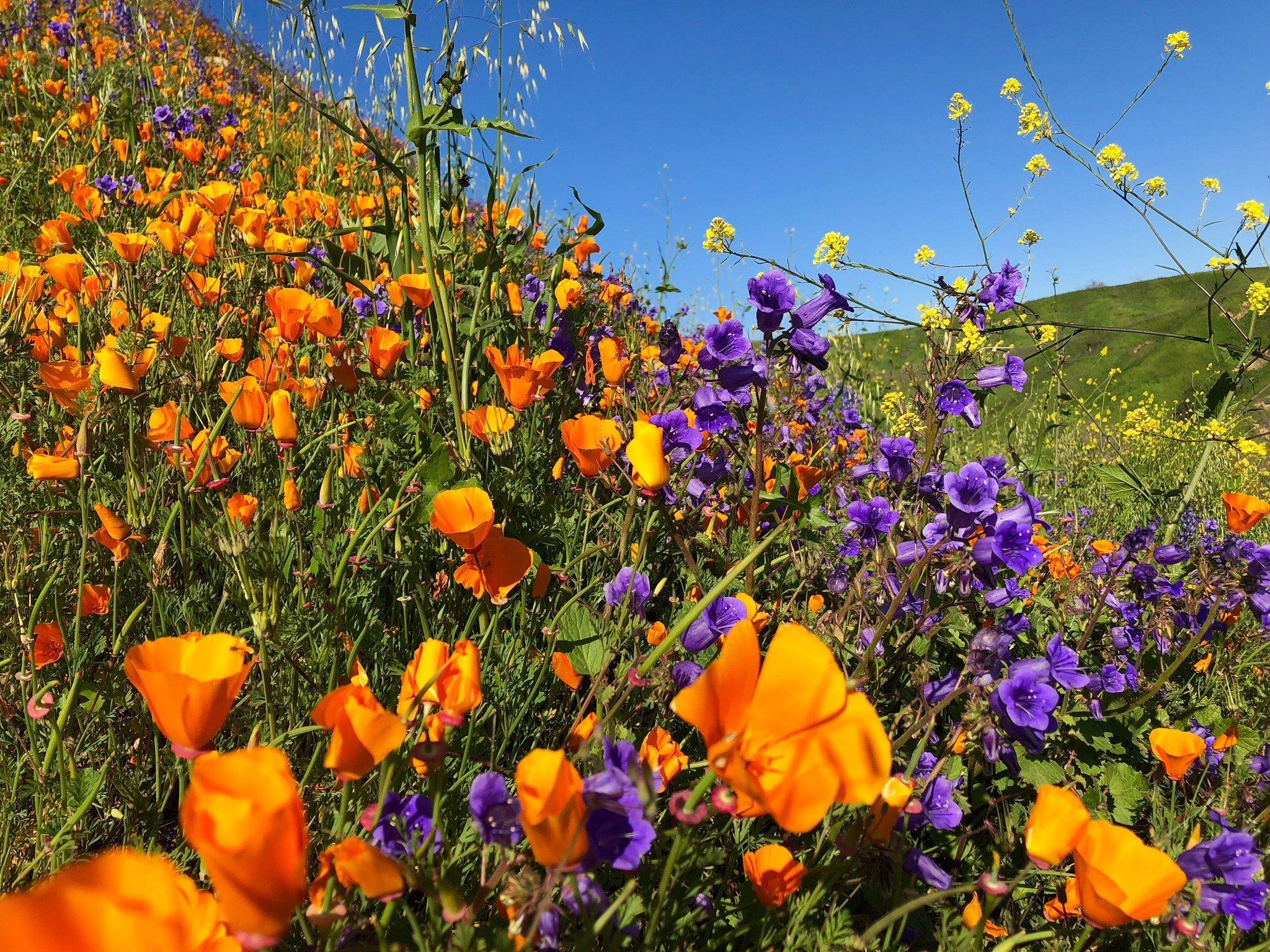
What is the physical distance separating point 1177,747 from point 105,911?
1.77m

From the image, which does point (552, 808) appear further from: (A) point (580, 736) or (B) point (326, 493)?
(B) point (326, 493)

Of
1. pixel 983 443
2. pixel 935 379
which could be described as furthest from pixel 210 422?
pixel 983 443

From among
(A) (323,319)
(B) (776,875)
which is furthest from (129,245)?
(B) (776,875)

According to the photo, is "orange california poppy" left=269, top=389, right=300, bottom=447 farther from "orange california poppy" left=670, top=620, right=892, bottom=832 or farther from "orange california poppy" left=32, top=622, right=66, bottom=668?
"orange california poppy" left=670, top=620, right=892, bottom=832

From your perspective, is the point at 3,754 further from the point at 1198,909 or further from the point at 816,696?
the point at 1198,909

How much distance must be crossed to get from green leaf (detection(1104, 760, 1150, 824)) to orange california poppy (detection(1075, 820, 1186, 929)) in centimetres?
107

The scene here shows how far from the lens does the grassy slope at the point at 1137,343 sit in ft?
27.3

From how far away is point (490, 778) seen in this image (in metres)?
0.78

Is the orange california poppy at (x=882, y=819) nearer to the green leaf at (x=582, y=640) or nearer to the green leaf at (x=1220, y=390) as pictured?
the green leaf at (x=582, y=640)

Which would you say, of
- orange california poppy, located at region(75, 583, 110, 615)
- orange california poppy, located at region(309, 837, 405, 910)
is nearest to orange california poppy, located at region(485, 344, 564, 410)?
orange california poppy, located at region(75, 583, 110, 615)

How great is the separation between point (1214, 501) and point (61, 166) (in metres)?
8.00

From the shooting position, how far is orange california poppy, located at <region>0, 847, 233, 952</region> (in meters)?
0.43

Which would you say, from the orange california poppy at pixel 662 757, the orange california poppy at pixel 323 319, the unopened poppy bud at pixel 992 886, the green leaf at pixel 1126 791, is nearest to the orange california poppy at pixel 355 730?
the orange california poppy at pixel 662 757

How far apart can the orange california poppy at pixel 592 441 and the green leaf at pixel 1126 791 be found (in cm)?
152
